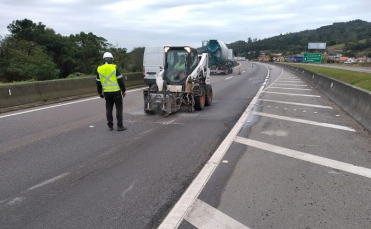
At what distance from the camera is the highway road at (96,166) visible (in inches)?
158

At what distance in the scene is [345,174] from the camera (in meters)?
A: 5.36

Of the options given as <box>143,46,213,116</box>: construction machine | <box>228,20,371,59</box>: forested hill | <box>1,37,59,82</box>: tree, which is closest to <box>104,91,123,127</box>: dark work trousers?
<box>143,46,213,116</box>: construction machine

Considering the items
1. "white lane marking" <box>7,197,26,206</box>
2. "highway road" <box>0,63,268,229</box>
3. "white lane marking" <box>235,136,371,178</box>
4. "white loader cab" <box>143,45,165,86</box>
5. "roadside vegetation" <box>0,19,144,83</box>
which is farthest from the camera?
"roadside vegetation" <box>0,19,144,83</box>

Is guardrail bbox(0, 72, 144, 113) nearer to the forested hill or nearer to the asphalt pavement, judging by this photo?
the asphalt pavement

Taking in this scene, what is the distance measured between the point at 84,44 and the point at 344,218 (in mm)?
48400

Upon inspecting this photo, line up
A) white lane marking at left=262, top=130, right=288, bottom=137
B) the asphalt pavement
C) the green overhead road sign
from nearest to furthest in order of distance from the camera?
the asphalt pavement, white lane marking at left=262, top=130, right=288, bottom=137, the green overhead road sign

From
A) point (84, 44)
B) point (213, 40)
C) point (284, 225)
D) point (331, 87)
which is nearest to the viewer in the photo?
point (284, 225)

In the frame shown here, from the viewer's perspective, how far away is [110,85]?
8.40 m

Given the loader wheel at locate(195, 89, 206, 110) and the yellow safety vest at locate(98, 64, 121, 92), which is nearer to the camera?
the yellow safety vest at locate(98, 64, 121, 92)

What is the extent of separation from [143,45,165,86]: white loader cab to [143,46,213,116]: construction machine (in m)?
7.29

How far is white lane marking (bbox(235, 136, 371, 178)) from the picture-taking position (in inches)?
219

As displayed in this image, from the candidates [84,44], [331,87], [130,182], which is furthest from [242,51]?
[130,182]

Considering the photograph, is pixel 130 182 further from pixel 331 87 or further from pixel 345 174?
pixel 331 87

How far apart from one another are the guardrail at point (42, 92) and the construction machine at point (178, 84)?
4397mm
